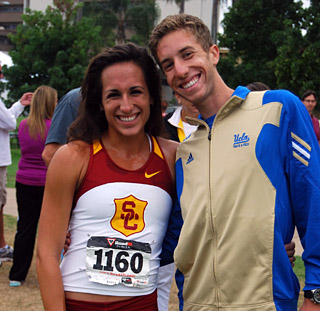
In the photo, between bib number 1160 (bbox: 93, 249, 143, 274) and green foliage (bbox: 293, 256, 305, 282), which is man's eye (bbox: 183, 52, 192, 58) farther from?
green foliage (bbox: 293, 256, 305, 282)

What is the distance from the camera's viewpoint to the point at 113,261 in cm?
230

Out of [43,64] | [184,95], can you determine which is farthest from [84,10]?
[184,95]

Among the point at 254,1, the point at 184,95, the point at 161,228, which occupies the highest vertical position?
the point at 254,1

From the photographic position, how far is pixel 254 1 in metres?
24.7

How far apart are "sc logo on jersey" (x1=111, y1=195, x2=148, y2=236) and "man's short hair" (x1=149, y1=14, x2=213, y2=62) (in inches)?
32.0

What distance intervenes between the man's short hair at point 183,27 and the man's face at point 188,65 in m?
0.02

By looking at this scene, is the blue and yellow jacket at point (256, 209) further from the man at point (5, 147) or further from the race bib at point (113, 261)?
the man at point (5, 147)

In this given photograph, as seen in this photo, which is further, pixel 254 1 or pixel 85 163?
pixel 254 1

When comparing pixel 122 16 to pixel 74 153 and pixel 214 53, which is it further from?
pixel 74 153

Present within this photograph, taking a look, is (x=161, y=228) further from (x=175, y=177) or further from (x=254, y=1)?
(x=254, y=1)

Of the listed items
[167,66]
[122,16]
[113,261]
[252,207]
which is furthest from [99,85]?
[122,16]

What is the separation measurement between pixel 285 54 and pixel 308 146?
16.8 metres

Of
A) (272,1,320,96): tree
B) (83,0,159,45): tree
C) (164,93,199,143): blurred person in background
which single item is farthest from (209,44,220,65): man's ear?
(83,0,159,45): tree

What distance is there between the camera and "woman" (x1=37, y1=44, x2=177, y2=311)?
229 centimetres
